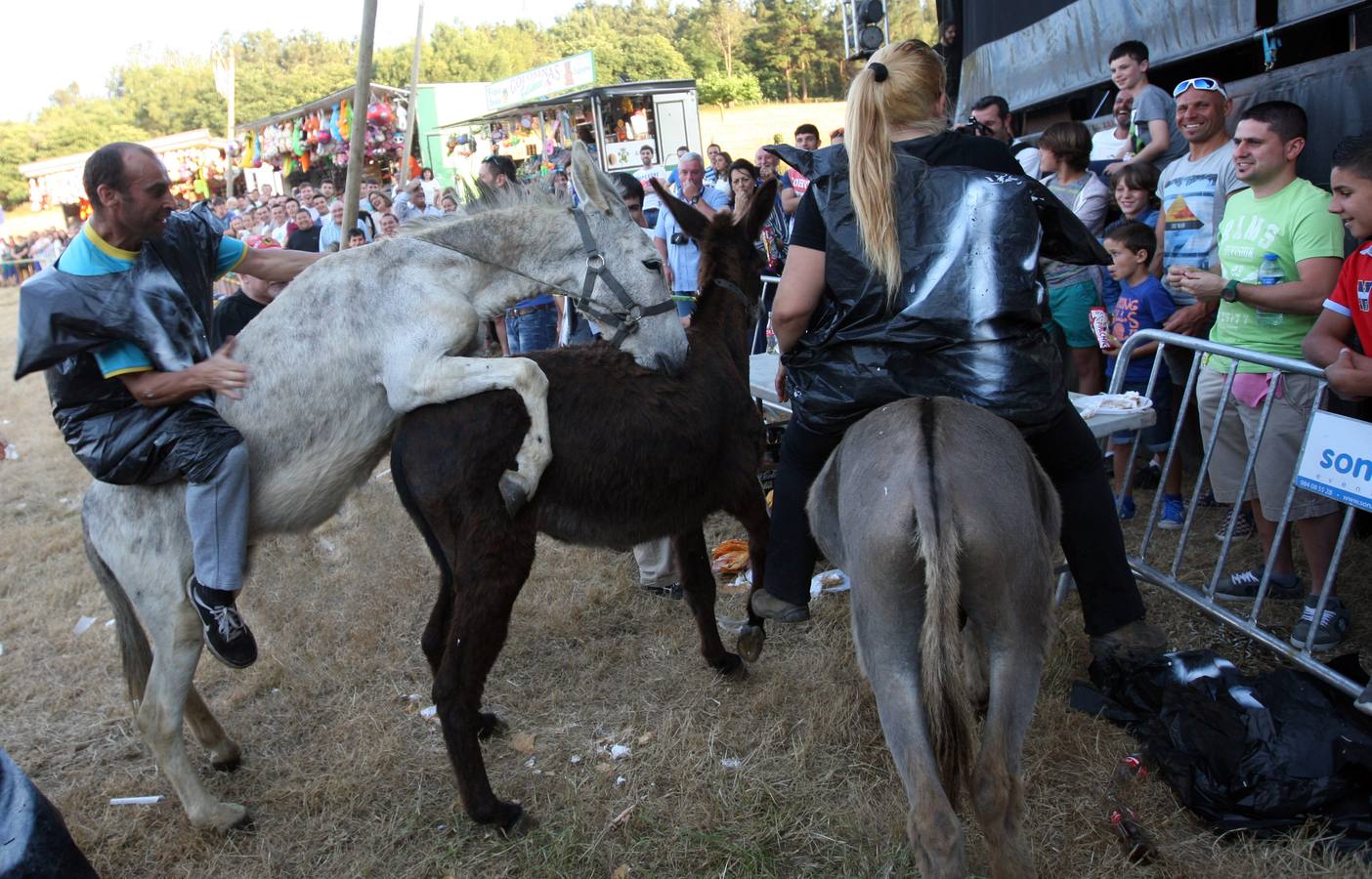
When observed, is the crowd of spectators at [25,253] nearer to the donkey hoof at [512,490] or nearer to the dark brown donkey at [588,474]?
the dark brown donkey at [588,474]

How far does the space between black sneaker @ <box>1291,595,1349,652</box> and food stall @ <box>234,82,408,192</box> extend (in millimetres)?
28833

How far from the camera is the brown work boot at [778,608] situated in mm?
3250

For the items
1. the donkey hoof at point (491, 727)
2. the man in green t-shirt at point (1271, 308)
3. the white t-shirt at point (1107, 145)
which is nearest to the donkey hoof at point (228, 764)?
the donkey hoof at point (491, 727)

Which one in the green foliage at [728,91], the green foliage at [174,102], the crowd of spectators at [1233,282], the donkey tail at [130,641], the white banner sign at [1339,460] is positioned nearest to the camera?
the white banner sign at [1339,460]

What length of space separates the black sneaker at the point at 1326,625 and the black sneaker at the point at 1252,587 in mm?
258

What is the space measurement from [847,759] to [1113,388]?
2.26m

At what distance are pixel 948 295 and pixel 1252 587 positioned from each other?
2793 mm

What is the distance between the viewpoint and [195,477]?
3.09 meters

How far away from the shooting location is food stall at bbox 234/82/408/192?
30.8m

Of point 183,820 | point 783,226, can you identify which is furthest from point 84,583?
point 783,226

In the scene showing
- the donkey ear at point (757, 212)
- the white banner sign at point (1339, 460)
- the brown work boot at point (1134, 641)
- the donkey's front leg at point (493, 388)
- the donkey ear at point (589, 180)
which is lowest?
the brown work boot at point (1134, 641)

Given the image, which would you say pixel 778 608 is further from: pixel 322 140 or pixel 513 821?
pixel 322 140

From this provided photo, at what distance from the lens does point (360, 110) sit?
613cm

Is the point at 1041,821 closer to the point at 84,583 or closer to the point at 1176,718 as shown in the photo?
the point at 1176,718
